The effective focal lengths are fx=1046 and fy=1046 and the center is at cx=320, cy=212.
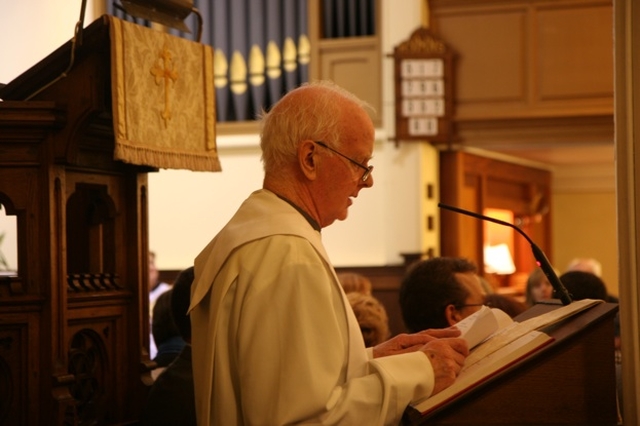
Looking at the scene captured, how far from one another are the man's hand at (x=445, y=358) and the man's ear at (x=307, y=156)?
50cm

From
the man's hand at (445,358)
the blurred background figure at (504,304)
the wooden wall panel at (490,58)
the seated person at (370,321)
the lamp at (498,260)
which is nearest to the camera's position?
the man's hand at (445,358)

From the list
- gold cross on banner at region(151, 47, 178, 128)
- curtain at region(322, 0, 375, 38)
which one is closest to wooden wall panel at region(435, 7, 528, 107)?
curtain at region(322, 0, 375, 38)

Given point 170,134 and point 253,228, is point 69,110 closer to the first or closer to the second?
point 170,134

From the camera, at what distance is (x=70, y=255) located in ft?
11.6

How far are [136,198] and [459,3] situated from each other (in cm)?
638

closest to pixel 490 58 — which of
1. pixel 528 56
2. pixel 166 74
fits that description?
pixel 528 56

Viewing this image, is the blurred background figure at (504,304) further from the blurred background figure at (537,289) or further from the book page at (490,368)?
the book page at (490,368)

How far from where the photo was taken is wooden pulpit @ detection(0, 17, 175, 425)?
3104mm

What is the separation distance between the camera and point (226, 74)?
1000 cm

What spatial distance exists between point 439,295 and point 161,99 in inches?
46.6

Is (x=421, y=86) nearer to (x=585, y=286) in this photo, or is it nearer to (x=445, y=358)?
(x=585, y=286)

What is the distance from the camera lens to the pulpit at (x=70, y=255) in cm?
310

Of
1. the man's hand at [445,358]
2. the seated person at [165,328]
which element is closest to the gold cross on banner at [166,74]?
the man's hand at [445,358]

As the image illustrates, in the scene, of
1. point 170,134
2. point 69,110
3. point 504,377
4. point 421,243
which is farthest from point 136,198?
point 421,243
